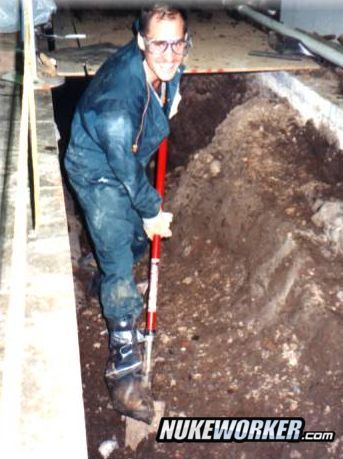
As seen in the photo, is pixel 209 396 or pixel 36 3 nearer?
pixel 209 396

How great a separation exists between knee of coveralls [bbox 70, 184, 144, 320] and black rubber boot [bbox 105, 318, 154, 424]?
0.12 m

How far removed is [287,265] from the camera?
12.3 ft

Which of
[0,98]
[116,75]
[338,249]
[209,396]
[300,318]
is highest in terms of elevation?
[116,75]

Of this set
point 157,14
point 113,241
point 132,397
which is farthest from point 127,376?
point 157,14

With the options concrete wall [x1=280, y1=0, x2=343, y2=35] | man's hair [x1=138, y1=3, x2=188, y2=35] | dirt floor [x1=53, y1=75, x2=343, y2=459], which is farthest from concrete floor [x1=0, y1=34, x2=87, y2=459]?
concrete wall [x1=280, y1=0, x2=343, y2=35]

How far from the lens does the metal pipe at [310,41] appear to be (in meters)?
5.34

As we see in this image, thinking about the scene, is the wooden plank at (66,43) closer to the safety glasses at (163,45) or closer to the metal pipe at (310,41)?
the metal pipe at (310,41)

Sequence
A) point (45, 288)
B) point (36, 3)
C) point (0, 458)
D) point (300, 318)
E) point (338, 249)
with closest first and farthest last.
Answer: point (0, 458)
point (45, 288)
point (300, 318)
point (338, 249)
point (36, 3)

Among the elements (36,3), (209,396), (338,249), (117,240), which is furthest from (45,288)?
(36,3)

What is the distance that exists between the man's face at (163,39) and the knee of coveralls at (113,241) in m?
0.85

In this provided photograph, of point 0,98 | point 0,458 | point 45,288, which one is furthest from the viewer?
point 0,98

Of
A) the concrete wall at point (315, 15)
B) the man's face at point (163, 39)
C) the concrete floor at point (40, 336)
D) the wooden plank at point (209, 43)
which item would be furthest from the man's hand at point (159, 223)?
the concrete wall at point (315, 15)

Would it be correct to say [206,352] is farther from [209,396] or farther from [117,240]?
[117,240]

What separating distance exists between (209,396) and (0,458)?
7.07 ft
